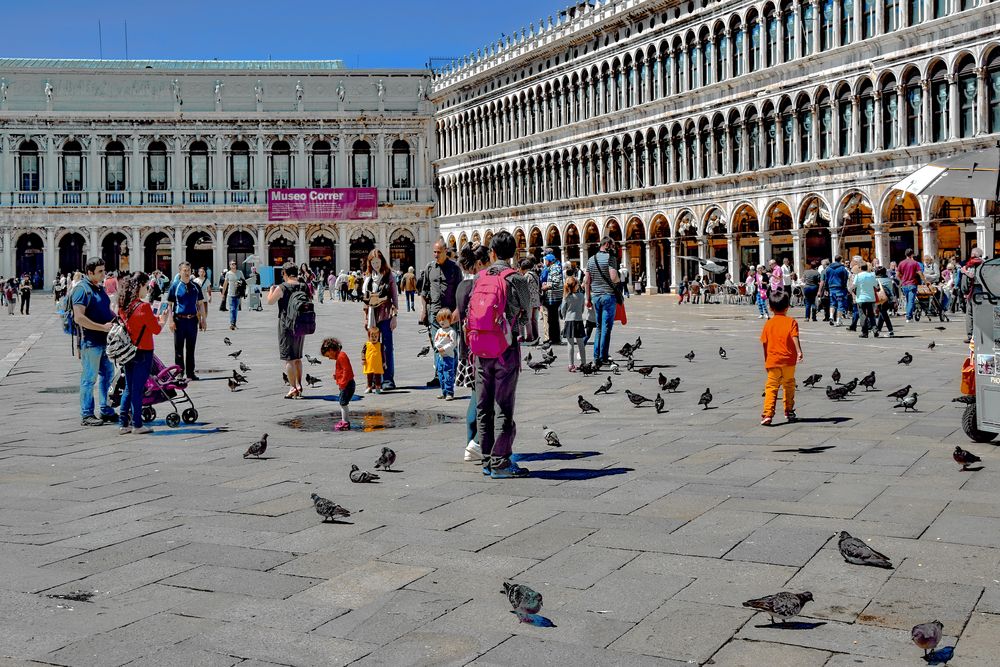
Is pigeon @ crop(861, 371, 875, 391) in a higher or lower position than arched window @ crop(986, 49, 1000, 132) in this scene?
lower

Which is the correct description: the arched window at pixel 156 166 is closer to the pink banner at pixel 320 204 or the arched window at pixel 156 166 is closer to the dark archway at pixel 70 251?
the dark archway at pixel 70 251

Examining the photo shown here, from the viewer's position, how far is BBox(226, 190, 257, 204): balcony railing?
7162 cm

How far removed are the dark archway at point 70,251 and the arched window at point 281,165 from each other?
37.8ft

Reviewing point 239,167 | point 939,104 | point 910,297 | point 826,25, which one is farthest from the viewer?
point 239,167

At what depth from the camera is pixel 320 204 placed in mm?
65000

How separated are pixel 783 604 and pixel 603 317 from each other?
34.7 ft

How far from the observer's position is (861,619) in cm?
490

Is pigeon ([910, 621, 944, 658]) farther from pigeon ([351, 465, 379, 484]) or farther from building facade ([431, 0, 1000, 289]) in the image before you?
building facade ([431, 0, 1000, 289])

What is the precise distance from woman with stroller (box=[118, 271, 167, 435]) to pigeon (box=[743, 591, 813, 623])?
6.68 m

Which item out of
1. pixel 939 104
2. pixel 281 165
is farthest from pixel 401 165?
pixel 939 104

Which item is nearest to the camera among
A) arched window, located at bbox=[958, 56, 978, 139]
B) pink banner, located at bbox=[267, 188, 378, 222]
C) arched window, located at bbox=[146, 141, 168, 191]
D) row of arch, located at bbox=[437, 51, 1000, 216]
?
arched window, located at bbox=[958, 56, 978, 139]

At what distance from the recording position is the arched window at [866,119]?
3675 cm

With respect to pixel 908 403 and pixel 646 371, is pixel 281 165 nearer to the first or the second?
pixel 646 371

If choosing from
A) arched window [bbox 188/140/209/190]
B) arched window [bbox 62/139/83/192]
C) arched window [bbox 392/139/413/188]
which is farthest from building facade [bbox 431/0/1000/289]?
arched window [bbox 62/139/83/192]
